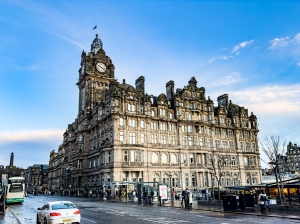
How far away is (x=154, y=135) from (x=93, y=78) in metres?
24.7

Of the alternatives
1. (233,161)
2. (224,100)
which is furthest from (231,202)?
(224,100)

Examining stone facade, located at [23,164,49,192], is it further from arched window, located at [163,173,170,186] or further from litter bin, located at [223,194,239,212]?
litter bin, located at [223,194,239,212]

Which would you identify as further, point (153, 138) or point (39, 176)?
point (39, 176)

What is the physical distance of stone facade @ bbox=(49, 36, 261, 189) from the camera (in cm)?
5638

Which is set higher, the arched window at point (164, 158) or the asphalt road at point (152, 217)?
the arched window at point (164, 158)

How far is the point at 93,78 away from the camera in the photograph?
2872 inches

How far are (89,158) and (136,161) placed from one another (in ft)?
54.6

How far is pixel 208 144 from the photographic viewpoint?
68.3 meters

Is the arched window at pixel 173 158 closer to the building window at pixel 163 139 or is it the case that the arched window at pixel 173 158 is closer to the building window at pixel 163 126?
the building window at pixel 163 139

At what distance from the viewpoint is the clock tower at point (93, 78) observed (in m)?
71.8

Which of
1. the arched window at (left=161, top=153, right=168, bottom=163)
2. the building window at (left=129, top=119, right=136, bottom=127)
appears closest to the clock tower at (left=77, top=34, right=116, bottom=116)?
the building window at (left=129, top=119, right=136, bottom=127)

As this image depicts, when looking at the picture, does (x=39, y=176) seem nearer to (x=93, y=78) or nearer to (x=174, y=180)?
(x=93, y=78)

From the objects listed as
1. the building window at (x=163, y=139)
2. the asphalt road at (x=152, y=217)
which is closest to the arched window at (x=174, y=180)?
the building window at (x=163, y=139)

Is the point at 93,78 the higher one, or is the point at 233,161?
the point at 93,78
